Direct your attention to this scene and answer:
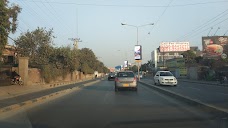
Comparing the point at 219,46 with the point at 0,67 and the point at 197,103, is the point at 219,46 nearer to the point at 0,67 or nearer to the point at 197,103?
the point at 0,67

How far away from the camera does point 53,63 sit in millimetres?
59594

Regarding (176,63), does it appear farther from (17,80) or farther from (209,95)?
(209,95)

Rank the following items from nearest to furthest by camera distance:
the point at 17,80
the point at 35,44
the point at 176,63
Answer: the point at 17,80
the point at 35,44
the point at 176,63

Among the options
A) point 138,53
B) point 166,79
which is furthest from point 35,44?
point 166,79

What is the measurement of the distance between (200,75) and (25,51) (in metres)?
30.4

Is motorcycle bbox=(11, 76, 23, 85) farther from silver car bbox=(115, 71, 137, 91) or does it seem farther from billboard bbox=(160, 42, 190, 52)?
billboard bbox=(160, 42, 190, 52)

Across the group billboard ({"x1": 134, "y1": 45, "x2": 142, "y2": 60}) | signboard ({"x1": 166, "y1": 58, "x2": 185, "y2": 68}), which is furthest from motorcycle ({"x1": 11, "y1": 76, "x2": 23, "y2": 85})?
signboard ({"x1": 166, "y1": 58, "x2": 185, "y2": 68})

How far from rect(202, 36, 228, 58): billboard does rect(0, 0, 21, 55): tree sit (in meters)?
44.9

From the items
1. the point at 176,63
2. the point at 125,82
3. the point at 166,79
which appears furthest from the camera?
the point at 176,63

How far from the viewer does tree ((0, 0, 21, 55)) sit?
25.0 m

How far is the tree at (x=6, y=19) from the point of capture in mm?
25002

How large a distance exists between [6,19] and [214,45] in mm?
48822

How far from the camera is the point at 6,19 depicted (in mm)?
25625

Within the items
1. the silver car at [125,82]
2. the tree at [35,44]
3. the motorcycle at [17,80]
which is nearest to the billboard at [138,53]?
the tree at [35,44]
